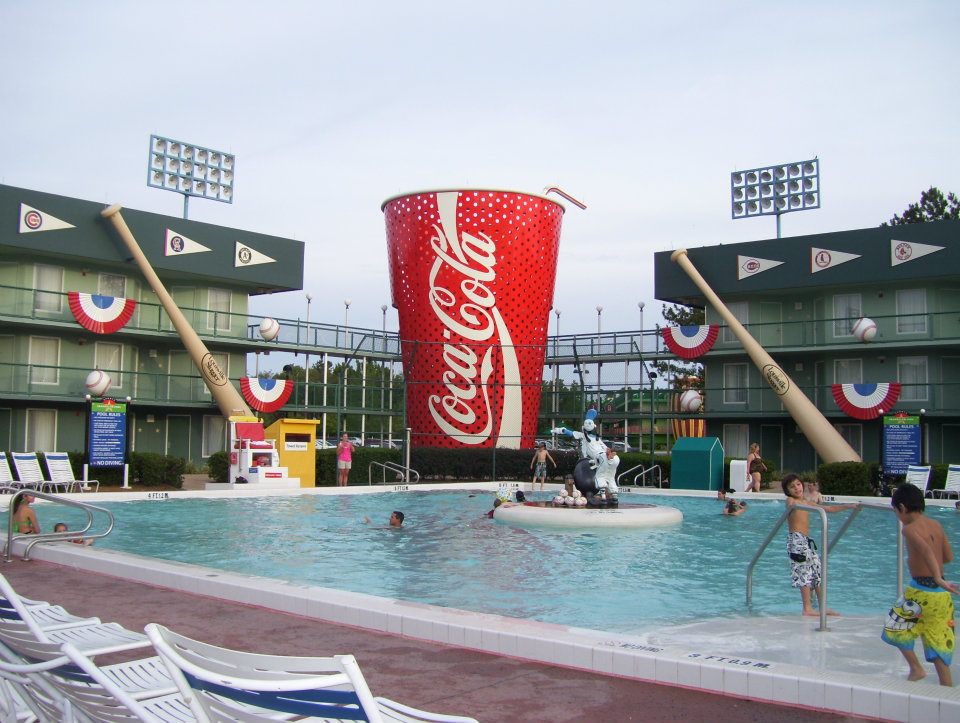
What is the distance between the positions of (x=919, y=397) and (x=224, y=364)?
24.4 m

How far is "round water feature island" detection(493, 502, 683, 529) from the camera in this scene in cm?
1678

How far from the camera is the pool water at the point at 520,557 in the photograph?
33.2 ft

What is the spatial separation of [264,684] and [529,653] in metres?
3.67

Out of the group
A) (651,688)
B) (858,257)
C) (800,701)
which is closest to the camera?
(800,701)

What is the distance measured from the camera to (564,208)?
113 ft

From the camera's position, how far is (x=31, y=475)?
2120 cm

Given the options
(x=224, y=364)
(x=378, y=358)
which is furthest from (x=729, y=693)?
(x=378, y=358)

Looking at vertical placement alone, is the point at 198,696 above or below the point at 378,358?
below

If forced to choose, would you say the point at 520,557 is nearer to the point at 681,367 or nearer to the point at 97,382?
the point at 97,382

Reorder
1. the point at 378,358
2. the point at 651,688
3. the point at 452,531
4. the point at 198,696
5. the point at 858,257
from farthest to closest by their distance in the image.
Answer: the point at 378,358, the point at 858,257, the point at 452,531, the point at 651,688, the point at 198,696

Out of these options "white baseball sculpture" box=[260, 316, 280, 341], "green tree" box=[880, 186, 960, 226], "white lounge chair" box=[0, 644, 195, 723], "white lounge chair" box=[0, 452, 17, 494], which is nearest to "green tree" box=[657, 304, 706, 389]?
"green tree" box=[880, 186, 960, 226]

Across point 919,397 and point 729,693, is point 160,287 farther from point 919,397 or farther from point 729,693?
point 729,693

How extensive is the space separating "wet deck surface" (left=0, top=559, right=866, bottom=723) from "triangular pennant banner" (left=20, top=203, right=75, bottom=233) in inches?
905

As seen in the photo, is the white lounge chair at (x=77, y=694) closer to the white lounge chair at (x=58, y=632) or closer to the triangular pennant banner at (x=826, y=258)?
the white lounge chair at (x=58, y=632)
